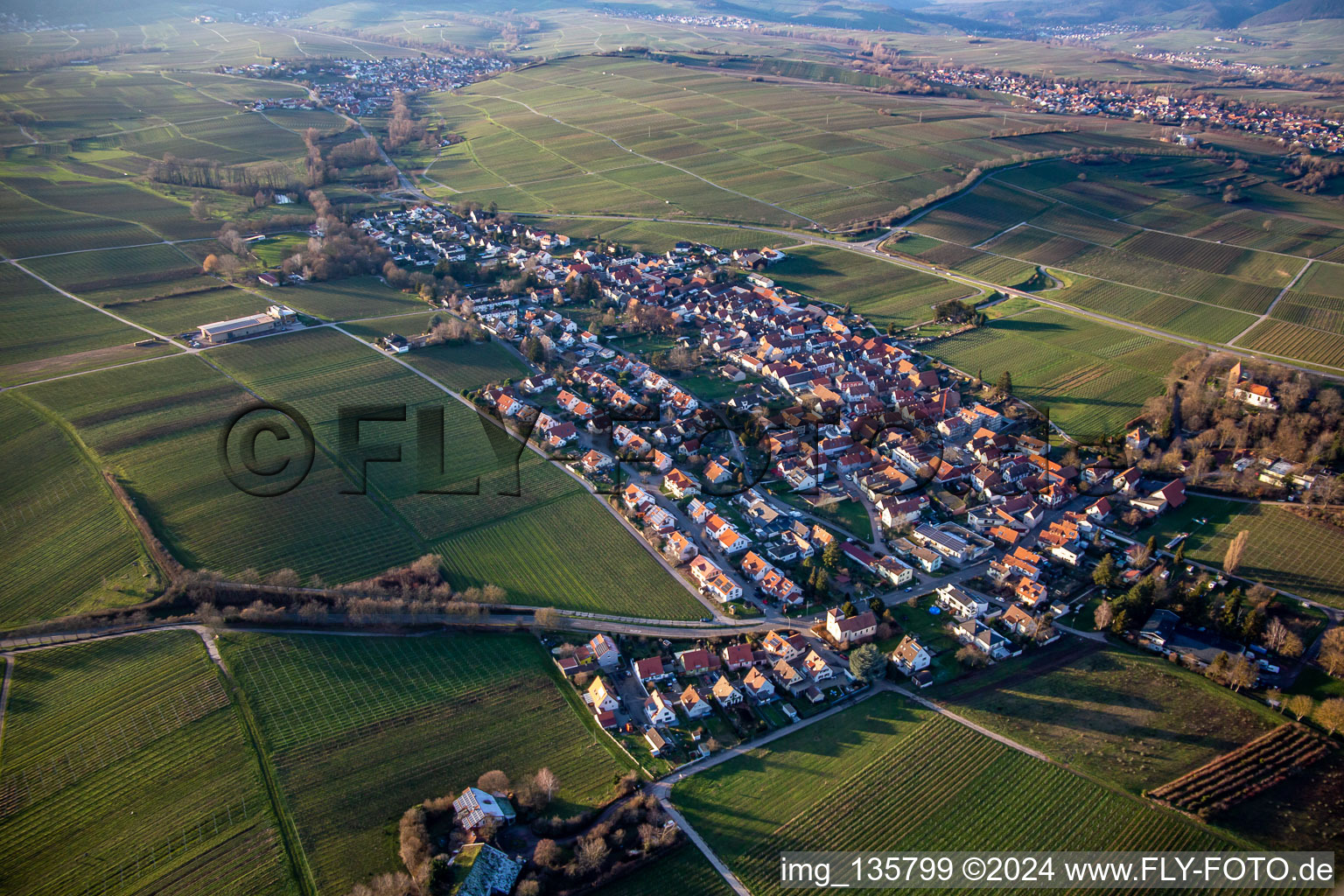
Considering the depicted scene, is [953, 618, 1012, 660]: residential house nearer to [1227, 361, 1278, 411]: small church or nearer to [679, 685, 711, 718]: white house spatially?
[679, 685, 711, 718]: white house

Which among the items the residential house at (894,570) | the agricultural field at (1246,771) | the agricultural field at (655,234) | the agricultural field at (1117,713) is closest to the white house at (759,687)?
the agricultural field at (1117,713)

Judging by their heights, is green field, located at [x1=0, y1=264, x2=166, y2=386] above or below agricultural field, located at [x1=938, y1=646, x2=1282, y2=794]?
above

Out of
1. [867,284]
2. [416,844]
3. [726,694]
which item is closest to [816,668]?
[726,694]

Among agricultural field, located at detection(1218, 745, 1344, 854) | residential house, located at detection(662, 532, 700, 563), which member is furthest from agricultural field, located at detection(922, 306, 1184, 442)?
residential house, located at detection(662, 532, 700, 563)

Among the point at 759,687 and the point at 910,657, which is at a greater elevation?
the point at 910,657

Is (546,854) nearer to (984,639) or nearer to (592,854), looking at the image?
(592,854)
